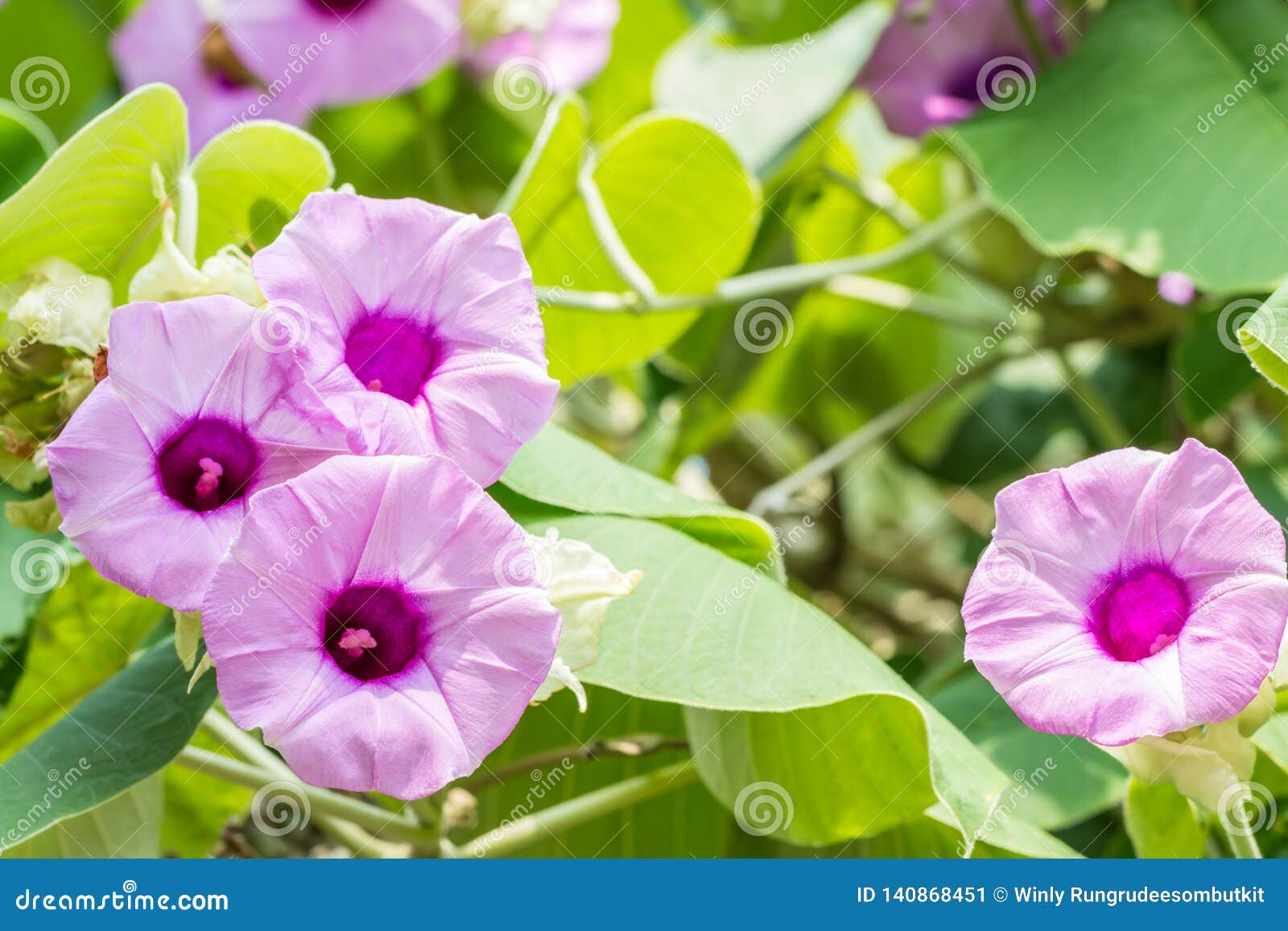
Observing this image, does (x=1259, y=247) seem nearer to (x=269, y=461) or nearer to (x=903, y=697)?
(x=903, y=697)

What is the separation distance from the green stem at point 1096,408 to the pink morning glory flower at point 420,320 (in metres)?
0.68

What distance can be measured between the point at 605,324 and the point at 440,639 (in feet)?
1.50

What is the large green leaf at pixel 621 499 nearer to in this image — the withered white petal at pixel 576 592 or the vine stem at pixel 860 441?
the withered white petal at pixel 576 592

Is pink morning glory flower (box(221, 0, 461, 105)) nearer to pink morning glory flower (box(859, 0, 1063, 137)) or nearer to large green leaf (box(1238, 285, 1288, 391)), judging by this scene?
pink morning glory flower (box(859, 0, 1063, 137))

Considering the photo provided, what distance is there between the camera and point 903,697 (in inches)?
19.8

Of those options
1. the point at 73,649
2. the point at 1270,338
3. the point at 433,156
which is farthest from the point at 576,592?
the point at 433,156

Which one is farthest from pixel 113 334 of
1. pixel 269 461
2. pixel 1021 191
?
pixel 1021 191

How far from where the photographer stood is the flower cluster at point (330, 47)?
958 millimetres

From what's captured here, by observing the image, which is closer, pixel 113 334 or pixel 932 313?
pixel 113 334

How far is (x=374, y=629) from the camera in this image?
436mm

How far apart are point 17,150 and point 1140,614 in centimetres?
59
